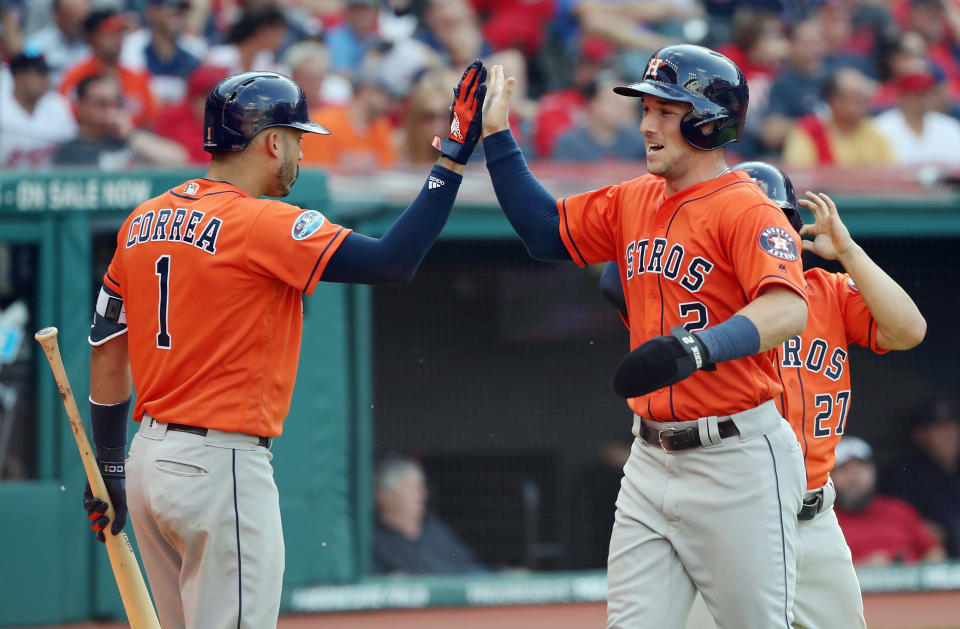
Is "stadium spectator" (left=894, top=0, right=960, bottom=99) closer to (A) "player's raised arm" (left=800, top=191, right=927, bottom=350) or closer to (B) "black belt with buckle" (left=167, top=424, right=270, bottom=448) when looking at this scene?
(A) "player's raised arm" (left=800, top=191, right=927, bottom=350)

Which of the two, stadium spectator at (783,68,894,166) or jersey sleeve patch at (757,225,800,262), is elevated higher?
stadium spectator at (783,68,894,166)

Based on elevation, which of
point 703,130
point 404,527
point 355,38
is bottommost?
point 404,527

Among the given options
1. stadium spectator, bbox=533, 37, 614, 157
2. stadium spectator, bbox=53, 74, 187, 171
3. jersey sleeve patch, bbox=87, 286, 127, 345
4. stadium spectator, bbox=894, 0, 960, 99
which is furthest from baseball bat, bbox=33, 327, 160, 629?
stadium spectator, bbox=894, 0, 960, 99

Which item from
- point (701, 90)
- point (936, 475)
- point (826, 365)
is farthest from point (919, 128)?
point (701, 90)

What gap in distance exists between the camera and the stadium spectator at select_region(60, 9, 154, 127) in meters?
7.21

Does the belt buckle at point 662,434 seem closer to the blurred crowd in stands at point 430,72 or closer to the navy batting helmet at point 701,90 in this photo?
the navy batting helmet at point 701,90

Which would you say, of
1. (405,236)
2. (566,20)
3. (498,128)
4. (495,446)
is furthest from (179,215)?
(566,20)

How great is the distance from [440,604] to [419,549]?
28 centimetres

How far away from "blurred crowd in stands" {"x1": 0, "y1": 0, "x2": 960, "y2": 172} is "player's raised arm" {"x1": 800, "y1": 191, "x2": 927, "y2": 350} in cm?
356

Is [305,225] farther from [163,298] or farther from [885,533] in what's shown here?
[885,533]

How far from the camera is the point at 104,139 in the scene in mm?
6309

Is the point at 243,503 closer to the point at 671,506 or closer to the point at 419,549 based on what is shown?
the point at 671,506

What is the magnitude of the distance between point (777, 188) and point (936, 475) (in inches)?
137

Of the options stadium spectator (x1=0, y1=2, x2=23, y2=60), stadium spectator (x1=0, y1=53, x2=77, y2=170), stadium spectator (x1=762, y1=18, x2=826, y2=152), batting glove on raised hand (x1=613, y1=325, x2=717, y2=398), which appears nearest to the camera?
batting glove on raised hand (x1=613, y1=325, x2=717, y2=398)
